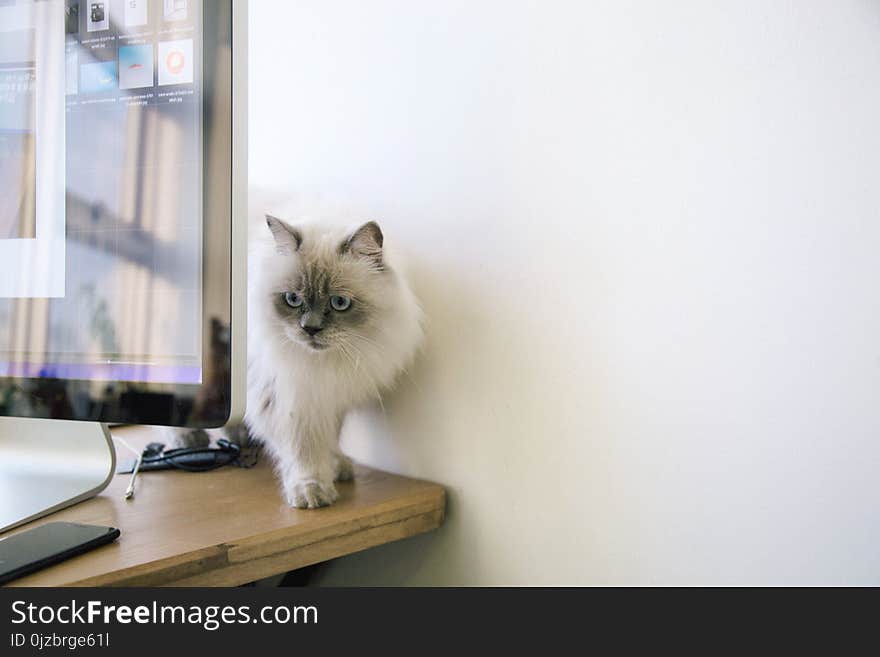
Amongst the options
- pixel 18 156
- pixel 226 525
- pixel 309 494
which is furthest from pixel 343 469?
pixel 18 156

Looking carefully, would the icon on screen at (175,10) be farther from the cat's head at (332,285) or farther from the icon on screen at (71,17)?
the cat's head at (332,285)

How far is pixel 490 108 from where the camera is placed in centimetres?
93

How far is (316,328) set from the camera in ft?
3.00

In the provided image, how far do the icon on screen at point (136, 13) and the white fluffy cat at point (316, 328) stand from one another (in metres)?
0.26

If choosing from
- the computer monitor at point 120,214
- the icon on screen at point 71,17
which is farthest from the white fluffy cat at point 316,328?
the icon on screen at point 71,17

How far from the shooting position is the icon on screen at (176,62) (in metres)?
0.74

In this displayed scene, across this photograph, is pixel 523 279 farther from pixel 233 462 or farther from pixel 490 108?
pixel 233 462

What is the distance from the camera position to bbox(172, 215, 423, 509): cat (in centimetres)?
93

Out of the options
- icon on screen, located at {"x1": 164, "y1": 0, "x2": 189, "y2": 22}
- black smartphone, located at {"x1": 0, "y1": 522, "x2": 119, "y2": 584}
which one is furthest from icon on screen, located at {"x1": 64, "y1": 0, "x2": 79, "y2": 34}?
black smartphone, located at {"x1": 0, "y1": 522, "x2": 119, "y2": 584}

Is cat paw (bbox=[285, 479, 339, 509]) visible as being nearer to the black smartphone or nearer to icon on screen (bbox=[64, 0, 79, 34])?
the black smartphone

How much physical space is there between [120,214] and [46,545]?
35 cm

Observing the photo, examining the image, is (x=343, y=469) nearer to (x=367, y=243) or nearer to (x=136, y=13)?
(x=367, y=243)
